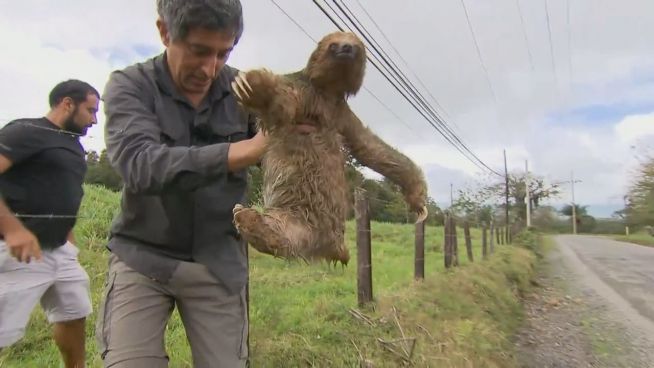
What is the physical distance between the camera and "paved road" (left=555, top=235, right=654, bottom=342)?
33.1 feet

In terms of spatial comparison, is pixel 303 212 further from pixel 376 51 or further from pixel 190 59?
pixel 376 51

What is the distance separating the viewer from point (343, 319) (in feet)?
18.2

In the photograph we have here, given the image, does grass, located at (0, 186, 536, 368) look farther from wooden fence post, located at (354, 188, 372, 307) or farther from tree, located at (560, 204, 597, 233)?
tree, located at (560, 204, 597, 233)

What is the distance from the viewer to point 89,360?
4.06m

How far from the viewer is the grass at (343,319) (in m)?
4.30

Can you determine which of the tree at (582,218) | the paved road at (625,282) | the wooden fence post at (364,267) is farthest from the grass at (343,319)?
the tree at (582,218)

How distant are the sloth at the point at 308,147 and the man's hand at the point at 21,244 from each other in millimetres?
1412

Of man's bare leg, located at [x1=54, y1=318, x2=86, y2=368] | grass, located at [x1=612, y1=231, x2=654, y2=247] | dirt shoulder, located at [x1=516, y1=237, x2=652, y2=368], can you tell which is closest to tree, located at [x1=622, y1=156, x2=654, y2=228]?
grass, located at [x1=612, y1=231, x2=654, y2=247]

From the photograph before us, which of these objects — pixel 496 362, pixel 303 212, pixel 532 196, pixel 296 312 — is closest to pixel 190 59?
pixel 303 212

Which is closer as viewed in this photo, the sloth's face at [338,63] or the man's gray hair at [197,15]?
the man's gray hair at [197,15]

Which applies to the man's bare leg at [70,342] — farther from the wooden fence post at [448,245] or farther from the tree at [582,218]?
the tree at [582,218]

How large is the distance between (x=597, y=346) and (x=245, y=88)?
7631 mm

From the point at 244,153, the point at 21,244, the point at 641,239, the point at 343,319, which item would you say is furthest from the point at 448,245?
the point at 641,239

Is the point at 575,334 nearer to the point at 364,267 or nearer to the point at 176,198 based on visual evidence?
the point at 364,267
